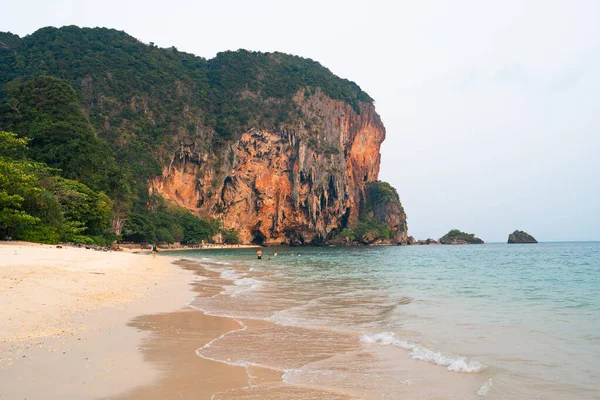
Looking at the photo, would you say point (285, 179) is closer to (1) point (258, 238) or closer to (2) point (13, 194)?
(1) point (258, 238)

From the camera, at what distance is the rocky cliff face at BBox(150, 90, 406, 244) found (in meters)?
95.3

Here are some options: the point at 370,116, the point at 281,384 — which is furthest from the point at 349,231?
the point at 281,384

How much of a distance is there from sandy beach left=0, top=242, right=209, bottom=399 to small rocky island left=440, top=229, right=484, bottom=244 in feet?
474

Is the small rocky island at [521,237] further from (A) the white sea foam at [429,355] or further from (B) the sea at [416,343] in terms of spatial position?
(A) the white sea foam at [429,355]

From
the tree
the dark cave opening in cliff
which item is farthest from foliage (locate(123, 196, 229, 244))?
the tree

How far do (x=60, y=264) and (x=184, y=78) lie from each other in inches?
3959

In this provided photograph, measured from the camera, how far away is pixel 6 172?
26.4 metres

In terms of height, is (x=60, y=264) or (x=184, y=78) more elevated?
(x=184, y=78)

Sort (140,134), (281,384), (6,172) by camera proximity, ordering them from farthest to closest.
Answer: (140,134) → (6,172) → (281,384)

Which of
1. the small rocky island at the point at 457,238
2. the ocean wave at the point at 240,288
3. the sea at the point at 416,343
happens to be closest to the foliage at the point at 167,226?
the ocean wave at the point at 240,288

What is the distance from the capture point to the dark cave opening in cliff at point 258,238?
103938mm

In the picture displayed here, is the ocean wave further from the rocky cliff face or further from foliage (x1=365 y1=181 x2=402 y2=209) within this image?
foliage (x1=365 y1=181 x2=402 y2=209)

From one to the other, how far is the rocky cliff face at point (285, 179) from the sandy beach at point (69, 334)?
76264 millimetres

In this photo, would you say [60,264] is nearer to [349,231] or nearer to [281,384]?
[281,384]
